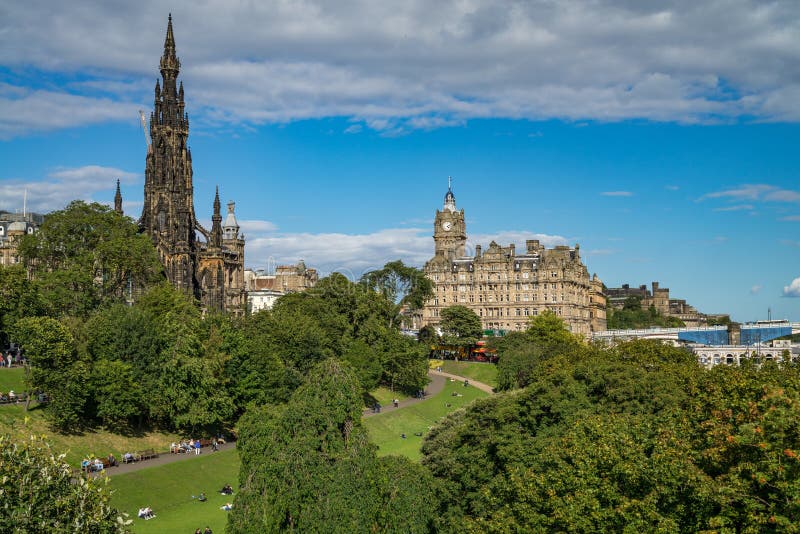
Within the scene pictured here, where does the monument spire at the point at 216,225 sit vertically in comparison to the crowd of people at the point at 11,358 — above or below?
above

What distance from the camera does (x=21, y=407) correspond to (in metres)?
60.4

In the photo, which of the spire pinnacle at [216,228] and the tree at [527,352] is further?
the spire pinnacle at [216,228]

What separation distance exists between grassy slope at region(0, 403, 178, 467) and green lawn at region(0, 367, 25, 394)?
5141 mm

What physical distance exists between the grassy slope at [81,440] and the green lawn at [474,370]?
59.5 meters

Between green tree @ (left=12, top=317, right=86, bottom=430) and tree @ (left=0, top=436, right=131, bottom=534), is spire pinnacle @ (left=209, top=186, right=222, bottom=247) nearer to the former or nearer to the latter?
green tree @ (left=12, top=317, right=86, bottom=430)

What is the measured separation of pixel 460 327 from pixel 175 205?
5078 cm

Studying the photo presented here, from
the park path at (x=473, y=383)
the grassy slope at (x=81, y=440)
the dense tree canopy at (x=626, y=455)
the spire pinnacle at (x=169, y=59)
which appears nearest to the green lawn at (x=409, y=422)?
the park path at (x=473, y=383)

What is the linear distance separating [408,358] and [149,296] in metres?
32.7

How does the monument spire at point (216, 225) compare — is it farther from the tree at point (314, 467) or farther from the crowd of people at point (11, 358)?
the tree at point (314, 467)

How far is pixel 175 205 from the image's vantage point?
103 metres

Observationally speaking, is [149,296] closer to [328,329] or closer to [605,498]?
[328,329]

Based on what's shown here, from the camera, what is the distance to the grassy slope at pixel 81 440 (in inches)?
2205

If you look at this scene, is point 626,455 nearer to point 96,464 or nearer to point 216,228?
point 96,464

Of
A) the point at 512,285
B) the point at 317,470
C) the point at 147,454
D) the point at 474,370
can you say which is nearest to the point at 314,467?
the point at 317,470
